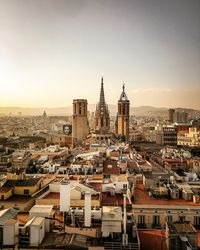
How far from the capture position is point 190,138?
58.4 feet

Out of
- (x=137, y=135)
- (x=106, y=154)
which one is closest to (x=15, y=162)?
(x=106, y=154)

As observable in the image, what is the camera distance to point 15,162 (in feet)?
32.2

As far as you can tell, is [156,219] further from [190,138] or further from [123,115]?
[123,115]

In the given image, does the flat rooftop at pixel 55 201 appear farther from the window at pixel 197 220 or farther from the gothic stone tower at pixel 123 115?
the gothic stone tower at pixel 123 115

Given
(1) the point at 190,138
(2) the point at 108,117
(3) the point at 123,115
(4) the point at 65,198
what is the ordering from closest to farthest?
(4) the point at 65,198
(1) the point at 190,138
(2) the point at 108,117
(3) the point at 123,115

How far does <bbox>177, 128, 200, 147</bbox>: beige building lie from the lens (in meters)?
17.0

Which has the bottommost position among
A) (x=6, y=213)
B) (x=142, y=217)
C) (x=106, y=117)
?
(x=142, y=217)

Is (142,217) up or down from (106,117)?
down

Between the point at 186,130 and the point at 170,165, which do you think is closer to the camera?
the point at 170,165

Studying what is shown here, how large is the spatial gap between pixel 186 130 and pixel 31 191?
1555 cm

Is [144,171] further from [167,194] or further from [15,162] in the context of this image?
[15,162]

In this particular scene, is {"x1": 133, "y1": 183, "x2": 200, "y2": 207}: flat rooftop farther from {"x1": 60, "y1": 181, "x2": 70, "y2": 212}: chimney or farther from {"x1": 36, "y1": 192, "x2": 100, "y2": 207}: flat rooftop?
{"x1": 60, "y1": 181, "x2": 70, "y2": 212}: chimney

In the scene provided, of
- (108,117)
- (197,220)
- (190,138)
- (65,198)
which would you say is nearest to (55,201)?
(65,198)

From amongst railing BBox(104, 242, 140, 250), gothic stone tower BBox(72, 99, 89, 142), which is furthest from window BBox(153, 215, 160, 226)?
gothic stone tower BBox(72, 99, 89, 142)
